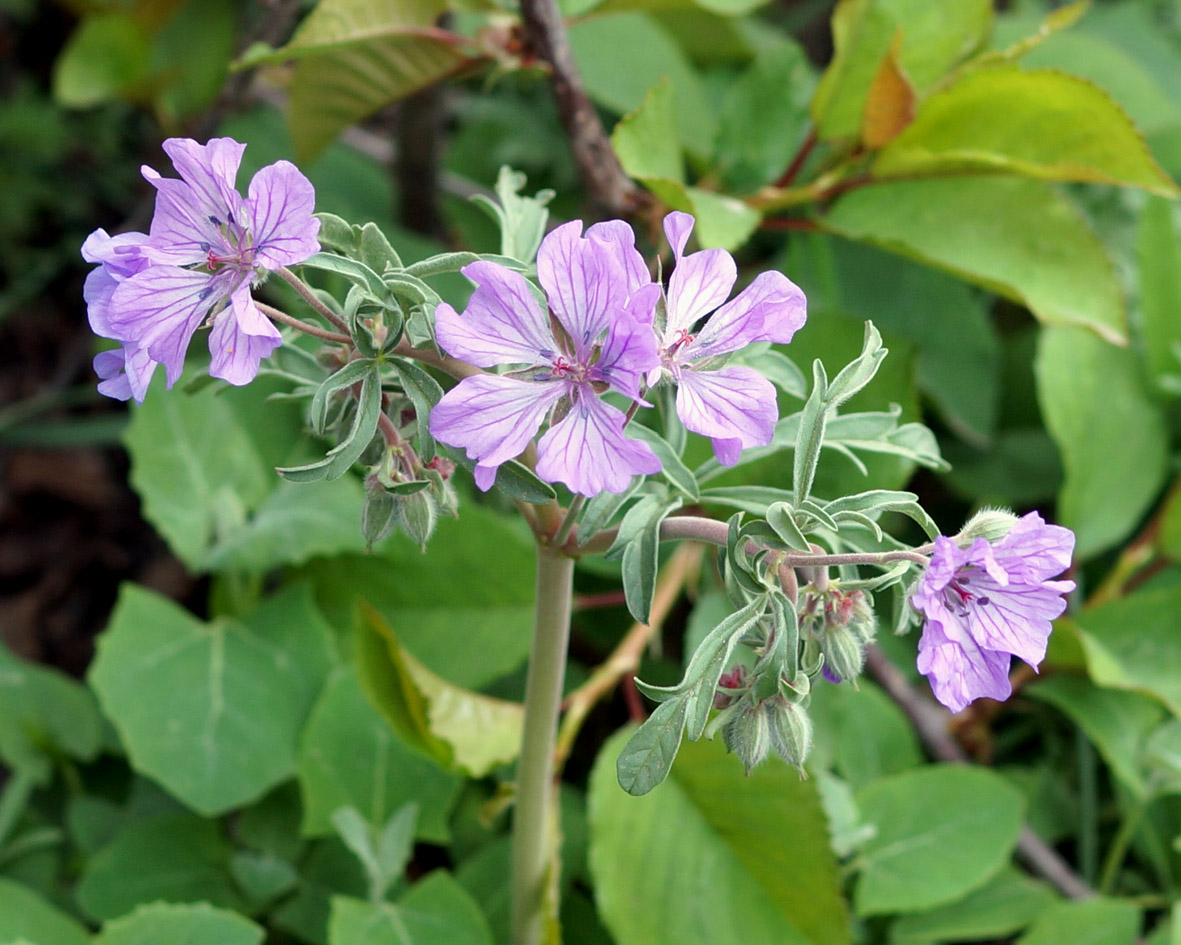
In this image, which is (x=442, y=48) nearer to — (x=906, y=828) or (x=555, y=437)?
(x=555, y=437)

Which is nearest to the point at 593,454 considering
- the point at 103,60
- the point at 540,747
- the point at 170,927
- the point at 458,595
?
the point at 540,747

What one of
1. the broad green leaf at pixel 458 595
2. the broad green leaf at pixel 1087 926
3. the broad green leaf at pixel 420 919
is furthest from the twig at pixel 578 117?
the broad green leaf at pixel 1087 926

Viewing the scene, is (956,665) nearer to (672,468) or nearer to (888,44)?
(672,468)

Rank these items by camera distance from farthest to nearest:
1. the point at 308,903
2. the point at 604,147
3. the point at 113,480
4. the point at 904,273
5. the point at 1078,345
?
the point at 113,480, the point at 904,273, the point at 1078,345, the point at 604,147, the point at 308,903

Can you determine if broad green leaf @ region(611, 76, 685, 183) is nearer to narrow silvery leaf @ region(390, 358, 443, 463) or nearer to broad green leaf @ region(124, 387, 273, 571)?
narrow silvery leaf @ region(390, 358, 443, 463)

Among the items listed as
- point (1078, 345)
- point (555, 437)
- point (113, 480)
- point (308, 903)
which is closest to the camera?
point (555, 437)

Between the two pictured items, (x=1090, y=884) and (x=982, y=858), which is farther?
(x=1090, y=884)

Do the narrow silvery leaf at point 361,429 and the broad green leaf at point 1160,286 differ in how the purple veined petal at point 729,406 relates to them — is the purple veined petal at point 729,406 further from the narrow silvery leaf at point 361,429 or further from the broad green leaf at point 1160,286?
the broad green leaf at point 1160,286

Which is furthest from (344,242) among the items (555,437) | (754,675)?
(754,675)
